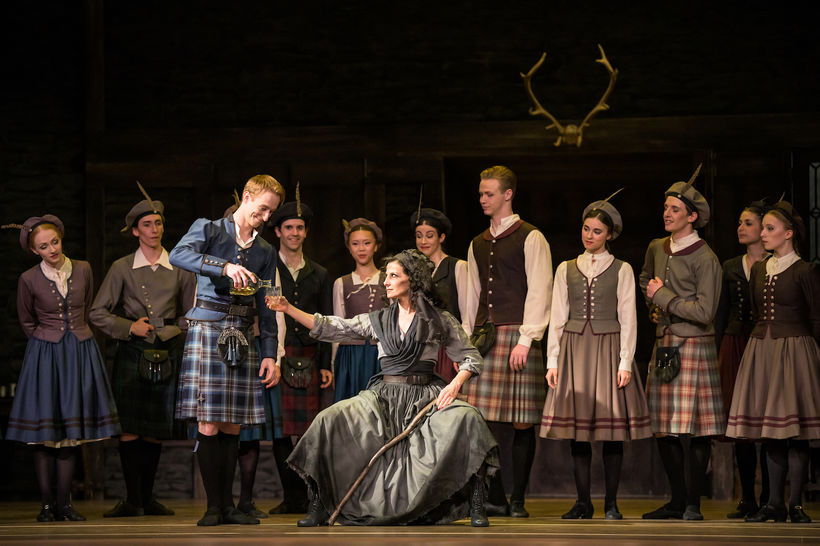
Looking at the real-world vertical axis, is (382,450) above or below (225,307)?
below

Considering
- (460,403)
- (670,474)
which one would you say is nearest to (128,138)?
(460,403)

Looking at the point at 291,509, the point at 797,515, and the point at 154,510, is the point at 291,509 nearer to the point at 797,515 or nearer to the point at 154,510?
the point at 154,510

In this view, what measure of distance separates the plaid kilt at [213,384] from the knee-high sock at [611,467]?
1798 millimetres

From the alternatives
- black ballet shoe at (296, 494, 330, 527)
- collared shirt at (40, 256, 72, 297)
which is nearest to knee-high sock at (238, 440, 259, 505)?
black ballet shoe at (296, 494, 330, 527)

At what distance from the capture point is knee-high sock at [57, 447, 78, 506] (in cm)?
590

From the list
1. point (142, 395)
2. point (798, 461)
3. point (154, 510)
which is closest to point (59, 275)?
point (142, 395)

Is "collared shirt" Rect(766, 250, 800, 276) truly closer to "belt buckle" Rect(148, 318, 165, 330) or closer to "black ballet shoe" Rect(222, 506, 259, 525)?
"black ballet shoe" Rect(222, 506, 259, 525)

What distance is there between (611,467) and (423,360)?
3.81ft

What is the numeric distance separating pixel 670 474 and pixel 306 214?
255cm

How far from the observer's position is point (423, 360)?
5434 millimetres

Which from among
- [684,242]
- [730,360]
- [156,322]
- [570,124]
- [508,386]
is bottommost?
[508,386]

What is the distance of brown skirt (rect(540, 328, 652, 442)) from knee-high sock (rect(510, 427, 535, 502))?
0.21 meters

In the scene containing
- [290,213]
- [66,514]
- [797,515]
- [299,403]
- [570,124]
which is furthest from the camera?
[570,124]

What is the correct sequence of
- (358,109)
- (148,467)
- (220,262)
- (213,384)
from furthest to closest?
1. (358,109)
2. (148,467)
3. (213,384)
4. (220,262)
